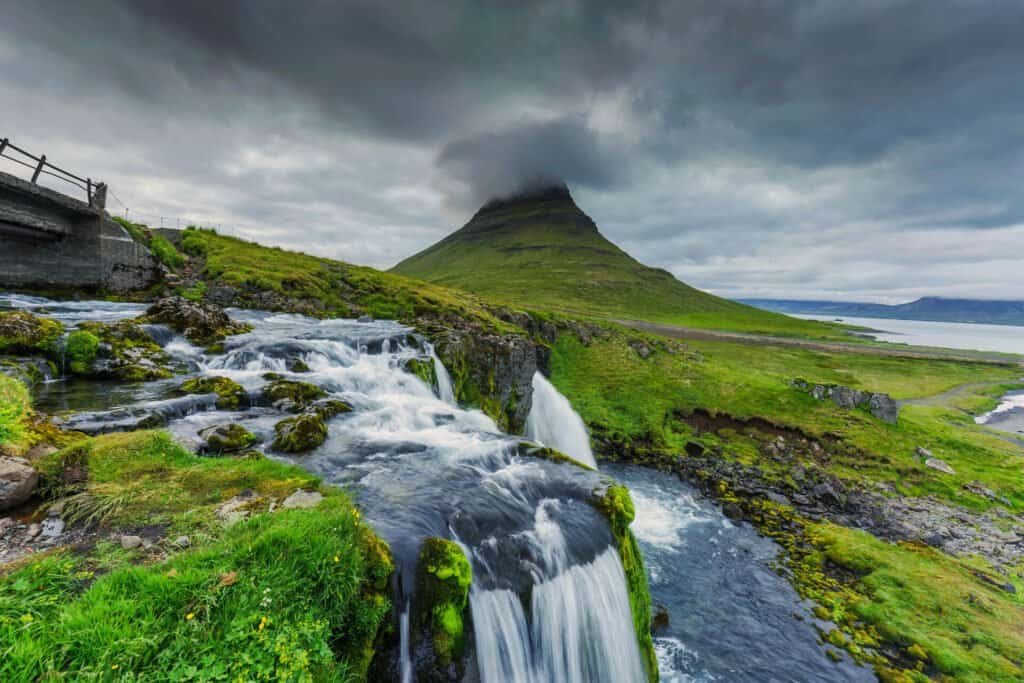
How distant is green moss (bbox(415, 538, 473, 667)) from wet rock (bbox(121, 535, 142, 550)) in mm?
4133

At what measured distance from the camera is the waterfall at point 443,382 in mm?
22391

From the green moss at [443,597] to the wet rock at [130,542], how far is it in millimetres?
4133

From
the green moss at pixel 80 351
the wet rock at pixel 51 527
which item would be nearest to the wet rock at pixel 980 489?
the wet rock at pixel 51 527

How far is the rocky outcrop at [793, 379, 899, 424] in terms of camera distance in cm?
3697

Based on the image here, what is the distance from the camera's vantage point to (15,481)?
6.23 m

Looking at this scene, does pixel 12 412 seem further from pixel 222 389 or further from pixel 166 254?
pixel 166 254

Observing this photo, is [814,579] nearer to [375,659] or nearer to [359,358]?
[375,659]

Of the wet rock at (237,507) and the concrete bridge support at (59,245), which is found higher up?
the concrete bridge support at (59,245)

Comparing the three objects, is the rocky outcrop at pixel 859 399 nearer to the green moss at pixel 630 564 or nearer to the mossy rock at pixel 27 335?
the green moss at pixel 630 564

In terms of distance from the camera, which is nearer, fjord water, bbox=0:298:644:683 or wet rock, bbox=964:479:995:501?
fjord water, bbox=0:298:644:683

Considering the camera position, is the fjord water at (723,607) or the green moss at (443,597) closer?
the green moss at (443,597)

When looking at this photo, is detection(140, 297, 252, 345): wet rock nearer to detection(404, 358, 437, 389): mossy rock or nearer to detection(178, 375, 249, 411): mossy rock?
detection(178, 375, 249, 411): mossy rock

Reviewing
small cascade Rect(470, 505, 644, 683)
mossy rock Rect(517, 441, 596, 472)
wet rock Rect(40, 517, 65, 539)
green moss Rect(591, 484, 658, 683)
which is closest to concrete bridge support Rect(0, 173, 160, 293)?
wet rock Rect(40, 517, 65, 539)

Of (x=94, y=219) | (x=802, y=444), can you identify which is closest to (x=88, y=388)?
(x=94, y=219)
